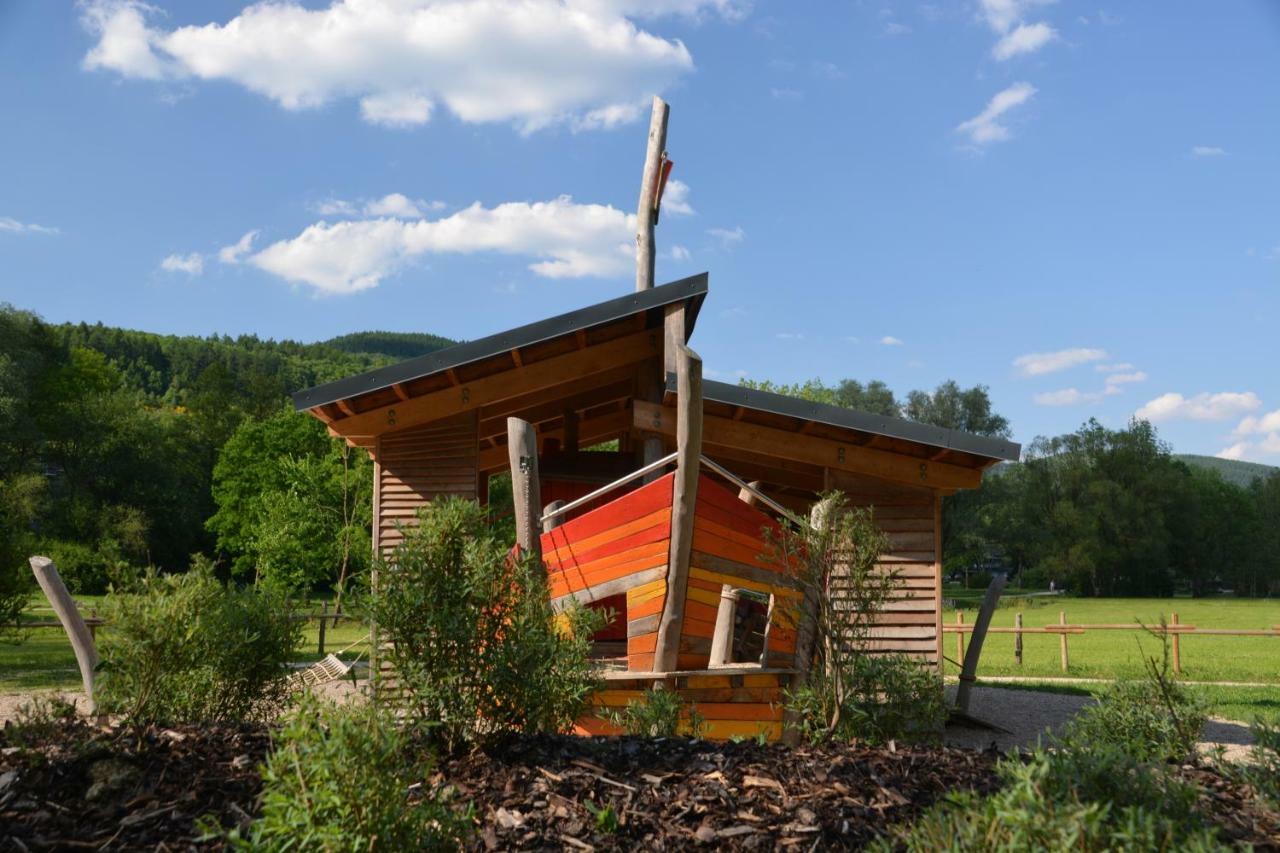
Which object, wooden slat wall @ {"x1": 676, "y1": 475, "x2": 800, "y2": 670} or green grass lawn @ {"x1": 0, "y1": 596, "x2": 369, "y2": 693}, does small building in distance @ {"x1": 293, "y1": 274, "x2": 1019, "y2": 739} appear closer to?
wooden slat wall @ {"x1": 676, "y1": 475, "x2": 800, "y2": 670}

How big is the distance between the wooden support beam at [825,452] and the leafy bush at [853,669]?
136 inches

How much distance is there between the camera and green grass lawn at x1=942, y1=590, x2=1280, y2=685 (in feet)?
63.1

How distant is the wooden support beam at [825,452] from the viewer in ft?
32.9

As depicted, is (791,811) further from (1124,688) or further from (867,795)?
(1124,688)

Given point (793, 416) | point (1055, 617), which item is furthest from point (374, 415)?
point (1055, 617)

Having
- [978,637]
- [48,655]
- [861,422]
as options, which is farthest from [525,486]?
[48,655]

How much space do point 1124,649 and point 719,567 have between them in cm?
2486

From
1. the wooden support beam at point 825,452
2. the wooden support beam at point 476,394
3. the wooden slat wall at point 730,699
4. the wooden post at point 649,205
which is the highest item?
the wooden post at point 649,205

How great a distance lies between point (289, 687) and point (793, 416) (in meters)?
5.43

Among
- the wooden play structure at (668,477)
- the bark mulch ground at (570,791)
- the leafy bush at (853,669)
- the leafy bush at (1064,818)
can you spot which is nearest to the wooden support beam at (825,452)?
the wooden play structure at (668,477)

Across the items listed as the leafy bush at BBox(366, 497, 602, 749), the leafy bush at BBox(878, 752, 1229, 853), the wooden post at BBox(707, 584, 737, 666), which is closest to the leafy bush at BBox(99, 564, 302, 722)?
the leafy bush at BBox(366, 497, 602, 749)

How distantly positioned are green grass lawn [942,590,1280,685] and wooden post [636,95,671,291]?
8.00 metres

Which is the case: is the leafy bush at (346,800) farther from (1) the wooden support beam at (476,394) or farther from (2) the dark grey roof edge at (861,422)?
(1) the wooden support beam at (476,394)

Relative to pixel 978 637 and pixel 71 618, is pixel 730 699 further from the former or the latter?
pixel 71 618
